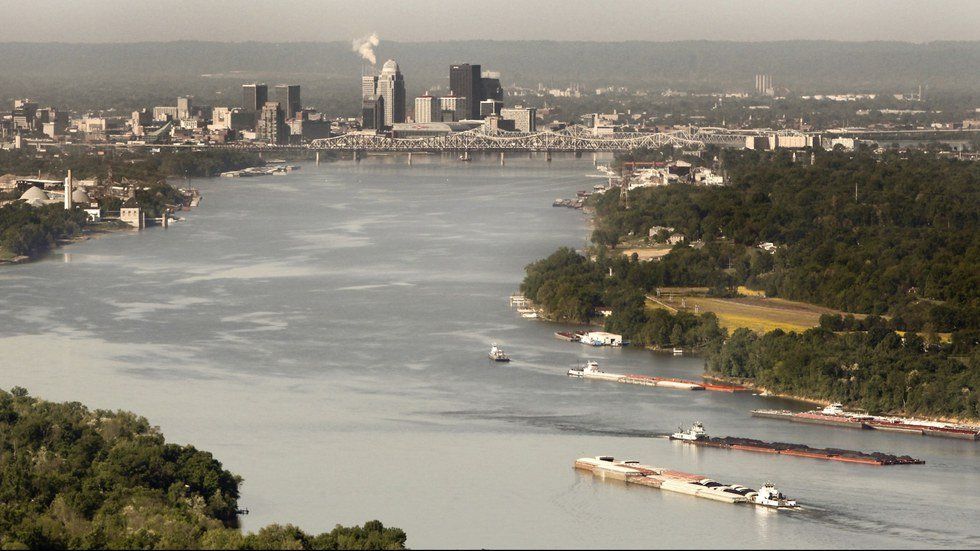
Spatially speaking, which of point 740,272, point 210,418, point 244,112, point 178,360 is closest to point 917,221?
point 740,272

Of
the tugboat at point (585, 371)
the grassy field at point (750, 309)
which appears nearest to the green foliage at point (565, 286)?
the grassy field at point (750, 309)

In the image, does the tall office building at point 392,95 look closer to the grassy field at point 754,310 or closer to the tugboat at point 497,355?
the grassy field at point 754,310

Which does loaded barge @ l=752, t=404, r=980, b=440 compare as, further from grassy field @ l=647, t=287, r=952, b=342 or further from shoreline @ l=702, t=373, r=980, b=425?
grassy field @ l=647, t=287, r=952, b=342

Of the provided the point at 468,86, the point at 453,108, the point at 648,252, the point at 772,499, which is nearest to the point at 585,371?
the point at 772,499

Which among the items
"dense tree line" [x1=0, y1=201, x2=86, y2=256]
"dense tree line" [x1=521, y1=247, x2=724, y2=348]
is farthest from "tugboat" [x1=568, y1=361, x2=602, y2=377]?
"dense tree line" [x1=0, y1=201, x2=86, y2=256]

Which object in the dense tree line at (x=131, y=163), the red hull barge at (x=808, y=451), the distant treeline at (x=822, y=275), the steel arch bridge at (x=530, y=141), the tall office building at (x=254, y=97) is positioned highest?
the tall office building at (x=254, y=97)

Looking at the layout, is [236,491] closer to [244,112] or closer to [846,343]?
[846,343]
